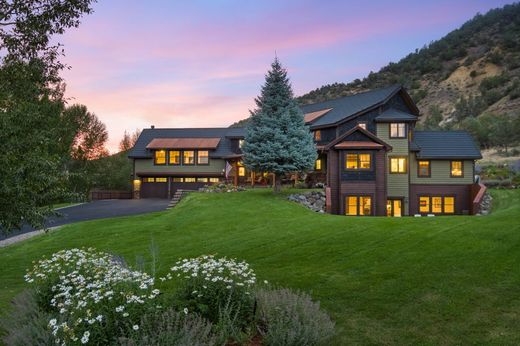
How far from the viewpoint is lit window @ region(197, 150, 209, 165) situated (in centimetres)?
4541

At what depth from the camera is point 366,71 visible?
422 ft

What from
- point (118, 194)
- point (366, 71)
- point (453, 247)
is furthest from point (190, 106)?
point (366, 71)

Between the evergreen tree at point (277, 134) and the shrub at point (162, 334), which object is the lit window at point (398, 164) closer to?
the evergreen tree at point (277, 134)

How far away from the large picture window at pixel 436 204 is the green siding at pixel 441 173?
140 cm

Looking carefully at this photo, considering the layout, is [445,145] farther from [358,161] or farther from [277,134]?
[277,134]

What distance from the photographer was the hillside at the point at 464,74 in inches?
3408

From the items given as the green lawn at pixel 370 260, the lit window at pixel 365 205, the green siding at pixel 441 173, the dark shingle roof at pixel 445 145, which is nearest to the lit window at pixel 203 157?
the lit window at pixel 365 205

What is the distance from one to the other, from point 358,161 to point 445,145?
10.3 m

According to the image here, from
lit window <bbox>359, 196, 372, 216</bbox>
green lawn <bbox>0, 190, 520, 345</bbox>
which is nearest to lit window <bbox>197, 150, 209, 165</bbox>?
lit window <bbox>359, 196, 372, 216</bbox>

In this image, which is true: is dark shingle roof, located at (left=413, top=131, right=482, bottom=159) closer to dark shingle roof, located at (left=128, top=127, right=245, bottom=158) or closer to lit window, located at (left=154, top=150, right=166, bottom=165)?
dark shingle roof, located at (left=128, top=127, right=245, bottom=158)

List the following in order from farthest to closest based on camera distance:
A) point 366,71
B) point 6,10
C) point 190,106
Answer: point 366,71, point 190,106, point 6,10

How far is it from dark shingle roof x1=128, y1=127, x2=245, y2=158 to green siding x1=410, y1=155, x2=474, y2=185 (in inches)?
766

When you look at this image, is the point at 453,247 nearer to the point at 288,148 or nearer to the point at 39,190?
the point at 39,190

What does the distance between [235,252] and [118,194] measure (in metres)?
36.4
